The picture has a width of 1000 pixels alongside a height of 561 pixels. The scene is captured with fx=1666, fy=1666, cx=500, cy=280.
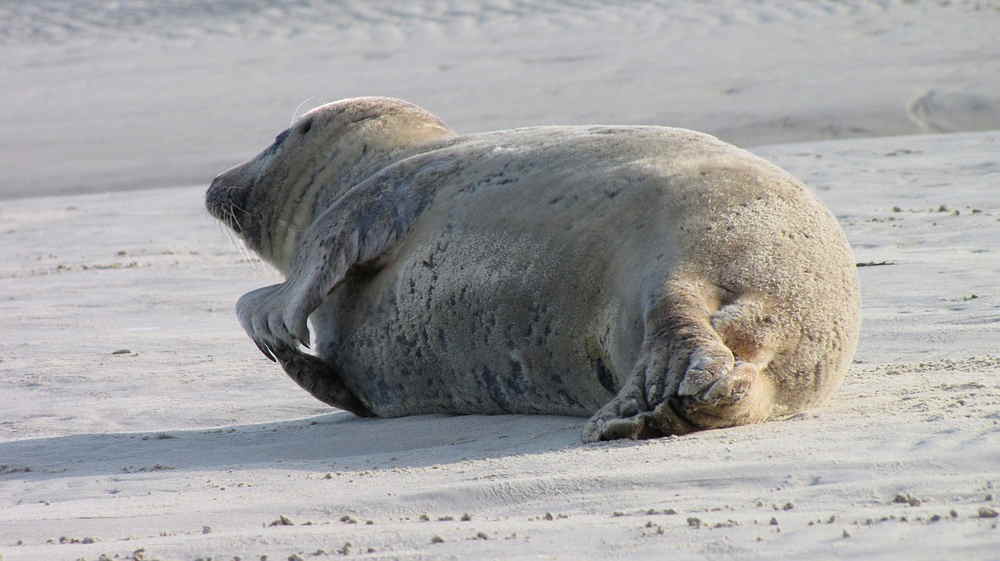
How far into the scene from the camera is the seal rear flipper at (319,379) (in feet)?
16.9

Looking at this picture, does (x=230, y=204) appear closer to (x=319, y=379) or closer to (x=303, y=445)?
(x=319, y=379)

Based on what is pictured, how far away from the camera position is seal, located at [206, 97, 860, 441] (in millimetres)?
3771

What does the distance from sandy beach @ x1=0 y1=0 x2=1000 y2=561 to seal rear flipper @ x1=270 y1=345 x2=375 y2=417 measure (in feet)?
0.24

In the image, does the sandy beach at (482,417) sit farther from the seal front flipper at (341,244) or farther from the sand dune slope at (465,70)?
the seal front flipper at (341,244)

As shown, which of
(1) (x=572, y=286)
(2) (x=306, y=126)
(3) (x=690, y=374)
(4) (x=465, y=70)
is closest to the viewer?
(3) (x=690, y=374)

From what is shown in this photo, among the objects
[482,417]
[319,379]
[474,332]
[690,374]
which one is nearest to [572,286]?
[474,332]

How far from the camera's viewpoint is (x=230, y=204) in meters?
6.18

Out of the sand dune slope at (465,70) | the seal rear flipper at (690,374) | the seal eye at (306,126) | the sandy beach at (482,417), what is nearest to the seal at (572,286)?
the seal rear flipper at (690,374)

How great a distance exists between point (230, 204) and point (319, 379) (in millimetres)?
1251

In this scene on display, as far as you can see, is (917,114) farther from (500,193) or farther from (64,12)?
(64,12)

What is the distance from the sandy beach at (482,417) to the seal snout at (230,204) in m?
0.52

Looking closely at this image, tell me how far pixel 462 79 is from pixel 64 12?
7862 millimetres

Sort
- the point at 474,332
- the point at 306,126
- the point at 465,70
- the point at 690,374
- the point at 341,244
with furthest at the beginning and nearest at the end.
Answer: the point at 465,70 → the point at 306,126 → the point at 341,244 → the point at 474,332 → the point at 690,374

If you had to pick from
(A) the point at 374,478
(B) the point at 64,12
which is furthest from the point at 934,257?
(B) the point at 64,12
